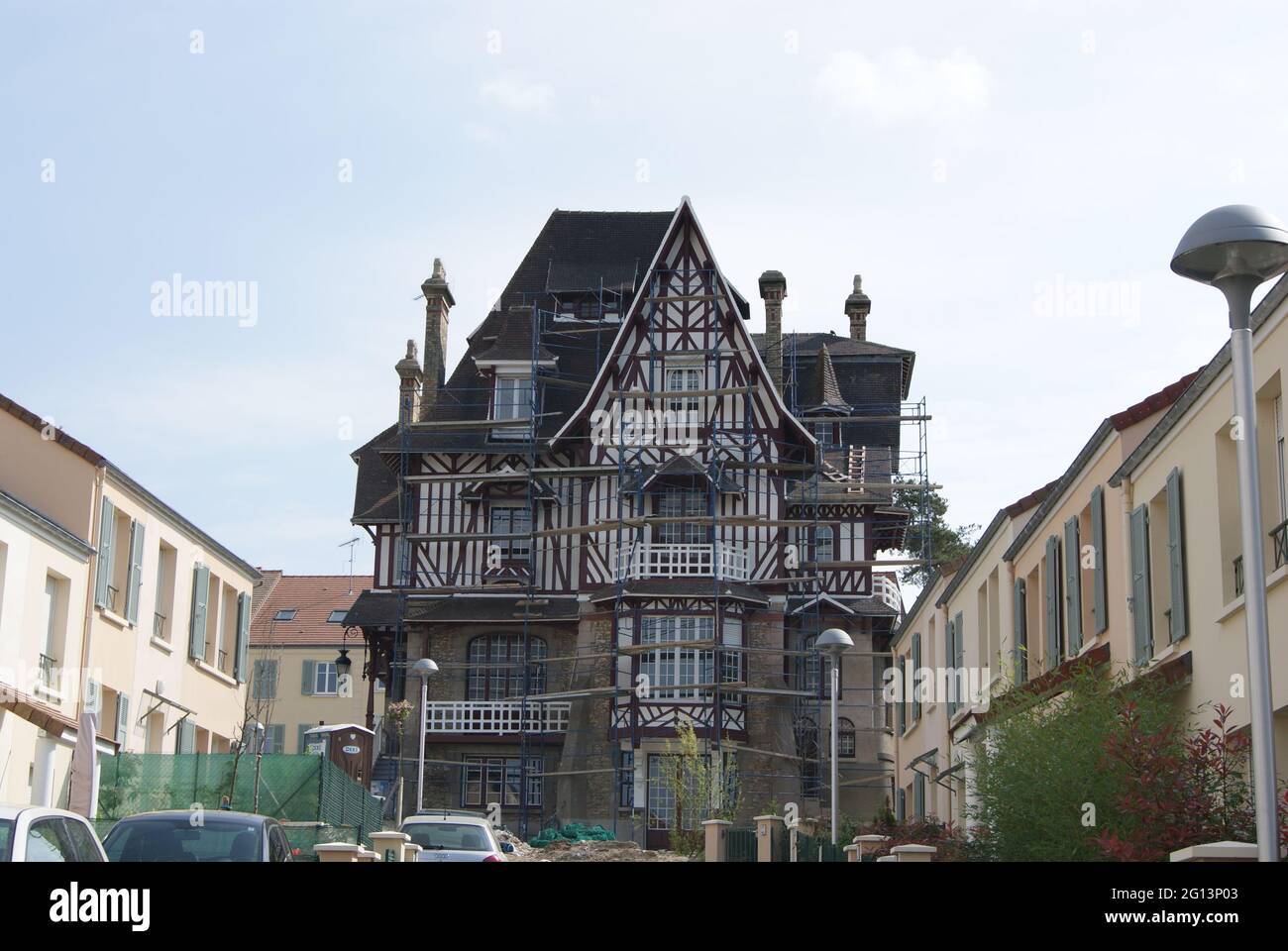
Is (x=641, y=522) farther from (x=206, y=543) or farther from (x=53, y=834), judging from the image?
(x=53, y=834)

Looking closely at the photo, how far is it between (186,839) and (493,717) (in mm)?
30762

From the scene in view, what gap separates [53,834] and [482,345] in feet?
133

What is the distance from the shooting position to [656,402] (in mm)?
44188

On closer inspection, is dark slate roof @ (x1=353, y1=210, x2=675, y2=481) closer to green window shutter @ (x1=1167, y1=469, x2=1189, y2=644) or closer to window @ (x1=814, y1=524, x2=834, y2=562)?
Answer: window @ (x1=814, y1=524, x2=834, y2=562)

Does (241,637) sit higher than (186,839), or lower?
higher

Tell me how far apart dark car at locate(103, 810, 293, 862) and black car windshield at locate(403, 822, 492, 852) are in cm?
585

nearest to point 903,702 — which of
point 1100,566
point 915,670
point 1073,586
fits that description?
point 915,670

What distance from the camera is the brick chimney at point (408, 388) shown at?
46.9 meters

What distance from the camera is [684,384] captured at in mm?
44594

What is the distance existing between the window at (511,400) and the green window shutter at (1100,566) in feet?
92.1

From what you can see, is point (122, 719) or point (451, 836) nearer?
point (451, 836)

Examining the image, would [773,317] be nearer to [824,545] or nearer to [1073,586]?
[824,545]
